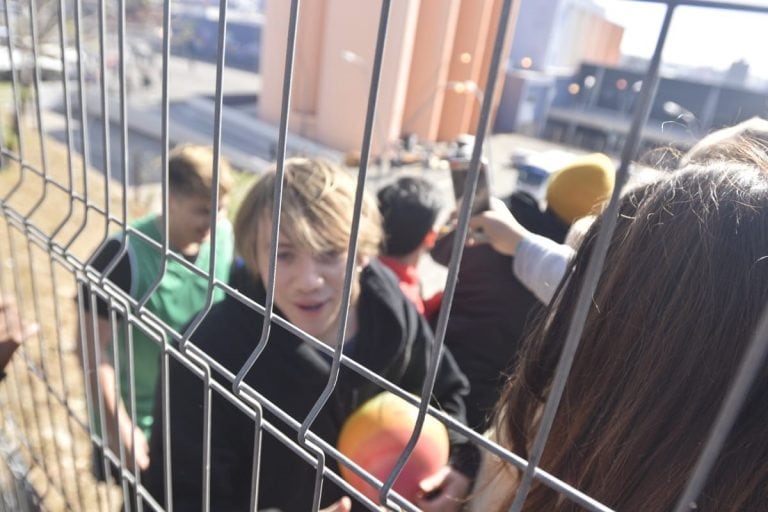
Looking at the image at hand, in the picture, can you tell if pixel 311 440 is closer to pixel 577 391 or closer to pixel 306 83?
pixel 577 391

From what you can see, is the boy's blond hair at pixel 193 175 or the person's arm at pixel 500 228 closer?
the person's arm at pixel 500 228

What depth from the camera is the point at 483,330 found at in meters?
1.92

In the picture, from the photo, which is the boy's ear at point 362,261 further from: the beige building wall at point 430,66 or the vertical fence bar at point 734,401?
the beige building wall at point 430,66

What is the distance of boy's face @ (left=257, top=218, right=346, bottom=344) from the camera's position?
1.24 meters

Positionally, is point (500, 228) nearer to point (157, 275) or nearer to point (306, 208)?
point (306, 208)

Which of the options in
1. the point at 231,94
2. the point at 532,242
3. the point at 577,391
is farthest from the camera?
the point at 231,94

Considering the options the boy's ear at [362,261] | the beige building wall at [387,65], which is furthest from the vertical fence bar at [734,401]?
the beige building wall at [387,65]

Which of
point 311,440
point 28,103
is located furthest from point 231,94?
point 311,440

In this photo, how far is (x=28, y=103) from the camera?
9008 millimetres

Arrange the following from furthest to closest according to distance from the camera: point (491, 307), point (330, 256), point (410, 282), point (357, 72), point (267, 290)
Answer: point (357, 72) < point (410, 282) < point (491, 307) < point (330, 256) < point (267, 290)

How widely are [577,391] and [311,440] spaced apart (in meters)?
0.34

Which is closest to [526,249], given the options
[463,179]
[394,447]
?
[463,179]

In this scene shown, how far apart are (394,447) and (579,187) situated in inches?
44.5

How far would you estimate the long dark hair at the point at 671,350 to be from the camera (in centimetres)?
62
